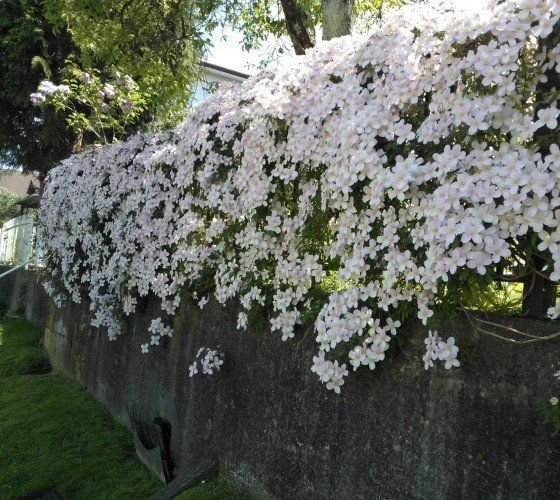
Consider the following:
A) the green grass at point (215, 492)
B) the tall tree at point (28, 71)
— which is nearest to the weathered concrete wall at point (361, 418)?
the green grass at point (215, 492)

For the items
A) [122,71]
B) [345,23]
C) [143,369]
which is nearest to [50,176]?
[122,71]

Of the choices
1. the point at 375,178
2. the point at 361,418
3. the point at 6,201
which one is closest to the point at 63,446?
the point at 361,418

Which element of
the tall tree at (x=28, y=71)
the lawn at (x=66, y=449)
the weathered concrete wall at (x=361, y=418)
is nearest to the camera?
the weathered concrete wall at (x=361, y=418)

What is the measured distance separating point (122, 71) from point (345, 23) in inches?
210

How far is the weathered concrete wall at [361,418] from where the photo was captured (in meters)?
2.27

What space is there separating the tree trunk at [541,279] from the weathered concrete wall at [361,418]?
0.11 meters

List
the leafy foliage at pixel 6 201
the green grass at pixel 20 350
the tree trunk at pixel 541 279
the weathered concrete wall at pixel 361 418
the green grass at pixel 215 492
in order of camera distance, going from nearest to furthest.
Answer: the tree trunk at pixel 541 279 → the weathered concrete wall at pixel 361 418 → the green grass at pixel 215 492 → the green grass at pixel 20 350 → the leafy foliage at pixel 6 201

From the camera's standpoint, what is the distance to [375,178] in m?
2.69

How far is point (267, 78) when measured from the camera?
156 inches

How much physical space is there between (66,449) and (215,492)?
2.32 meters

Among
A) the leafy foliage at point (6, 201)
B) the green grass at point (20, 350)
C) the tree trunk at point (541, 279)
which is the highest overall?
the leafy foliage at point (6, 201)

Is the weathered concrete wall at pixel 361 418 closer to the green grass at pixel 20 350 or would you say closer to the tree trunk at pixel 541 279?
the tree trunk at pixel 541 279

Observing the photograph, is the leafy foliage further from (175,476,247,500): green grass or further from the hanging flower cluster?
(175,476,247,500): green grass

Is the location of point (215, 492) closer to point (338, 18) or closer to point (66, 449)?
point (66, 449)
